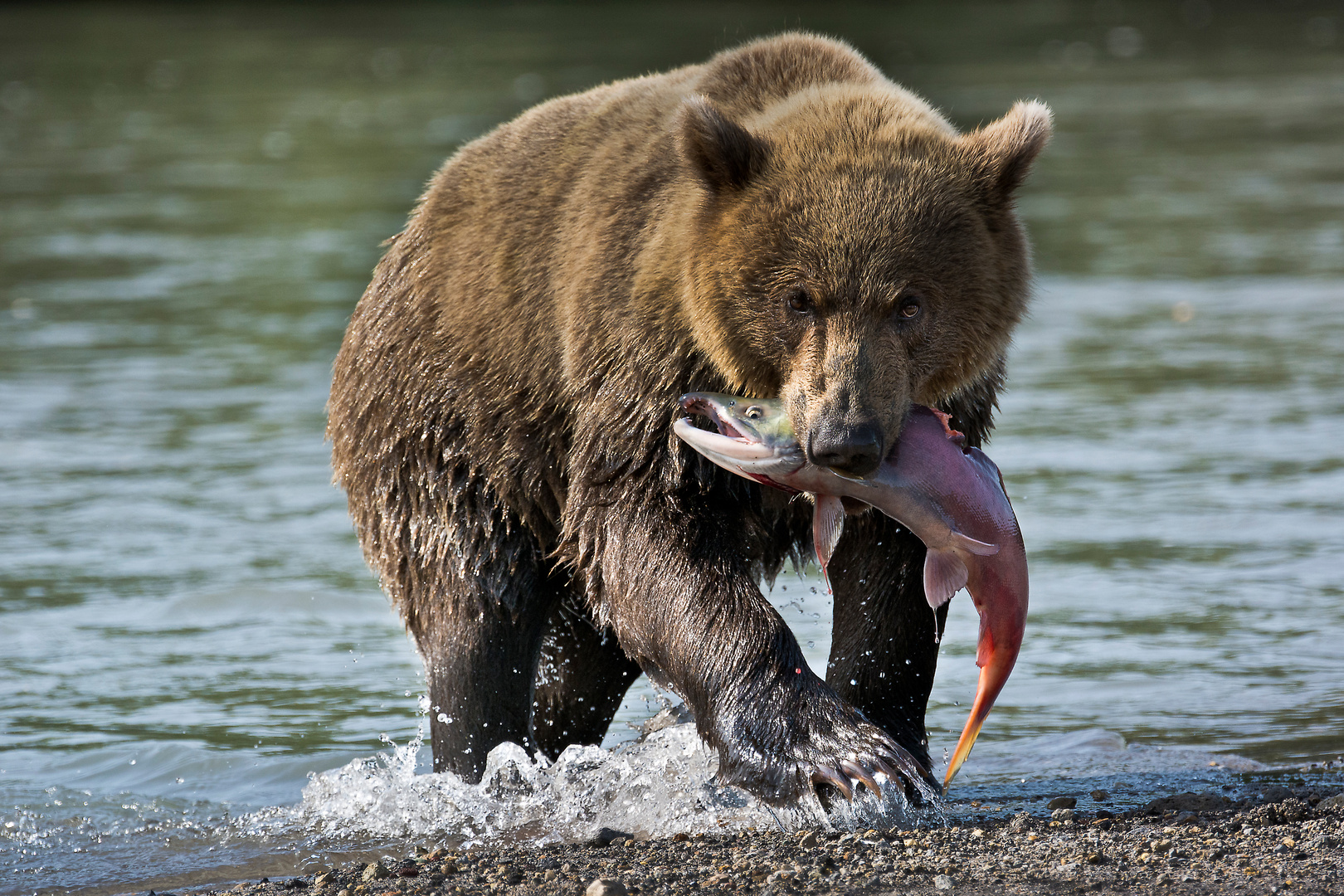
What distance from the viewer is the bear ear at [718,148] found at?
4.82 m

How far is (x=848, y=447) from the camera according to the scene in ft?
14.4

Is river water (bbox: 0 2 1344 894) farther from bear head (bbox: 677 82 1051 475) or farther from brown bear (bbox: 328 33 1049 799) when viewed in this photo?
bear head (bbox: 677 82 1051 475)

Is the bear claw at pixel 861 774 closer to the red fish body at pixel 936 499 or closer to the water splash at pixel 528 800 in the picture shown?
the red fish body at pixel 936 499

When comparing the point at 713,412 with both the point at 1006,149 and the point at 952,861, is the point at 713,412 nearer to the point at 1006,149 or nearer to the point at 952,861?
the point at 1006,149

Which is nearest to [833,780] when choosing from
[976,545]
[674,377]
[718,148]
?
[976,545]

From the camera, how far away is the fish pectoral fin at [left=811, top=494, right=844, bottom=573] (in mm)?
4754

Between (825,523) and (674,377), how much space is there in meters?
0.61

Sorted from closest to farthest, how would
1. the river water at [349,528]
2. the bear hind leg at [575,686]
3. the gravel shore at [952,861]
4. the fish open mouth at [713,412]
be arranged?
1. the gravel shore at [952,861]
2. the fish open mouth at [713,412]
3. the river water at [349,528]
4. the bear hind leg at [575,686]

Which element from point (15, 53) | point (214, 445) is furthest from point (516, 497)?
point (15, 53)

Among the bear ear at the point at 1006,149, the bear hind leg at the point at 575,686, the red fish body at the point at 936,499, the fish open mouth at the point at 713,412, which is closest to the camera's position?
the red fish body at the point at 936,499

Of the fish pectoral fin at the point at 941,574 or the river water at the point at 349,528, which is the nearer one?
the fish pectoral fin at the point at 941,574

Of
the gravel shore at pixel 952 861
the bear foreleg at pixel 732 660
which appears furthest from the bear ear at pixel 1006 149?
the gravel shore at pixel 952 861

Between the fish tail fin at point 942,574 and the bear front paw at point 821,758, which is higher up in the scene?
the fish tail fin at point 942,574

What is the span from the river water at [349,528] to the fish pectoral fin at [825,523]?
804 millimetres
